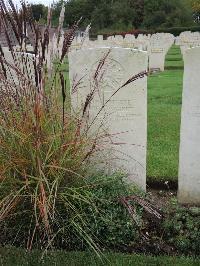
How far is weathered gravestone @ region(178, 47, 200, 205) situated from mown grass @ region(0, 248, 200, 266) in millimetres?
1064

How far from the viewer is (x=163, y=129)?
23.2ft

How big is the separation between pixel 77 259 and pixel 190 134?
5.38 ft

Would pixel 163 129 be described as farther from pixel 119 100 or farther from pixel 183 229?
pixel 183 229

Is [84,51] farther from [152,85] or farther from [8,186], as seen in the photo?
[152,85]

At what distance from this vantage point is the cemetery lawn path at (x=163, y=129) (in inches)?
206

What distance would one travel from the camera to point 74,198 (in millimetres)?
3654

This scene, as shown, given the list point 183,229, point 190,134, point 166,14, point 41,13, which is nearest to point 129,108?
point 190,134

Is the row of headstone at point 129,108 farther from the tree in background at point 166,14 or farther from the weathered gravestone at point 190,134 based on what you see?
the tree in background at point 166,14

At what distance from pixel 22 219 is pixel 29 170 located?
1.24 ft

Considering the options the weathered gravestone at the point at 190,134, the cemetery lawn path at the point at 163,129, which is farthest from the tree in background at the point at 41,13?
the cemetery lawn path at the point at 163,129

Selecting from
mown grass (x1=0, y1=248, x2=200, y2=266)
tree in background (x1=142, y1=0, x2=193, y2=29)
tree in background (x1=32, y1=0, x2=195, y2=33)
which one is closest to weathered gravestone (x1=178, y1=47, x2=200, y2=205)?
mown grass (x1=0, y1=248, x2=200, y2=266)

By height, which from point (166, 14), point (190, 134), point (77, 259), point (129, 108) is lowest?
point (77, 259)

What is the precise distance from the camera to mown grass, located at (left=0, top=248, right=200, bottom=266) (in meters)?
3.49

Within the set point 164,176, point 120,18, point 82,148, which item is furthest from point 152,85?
point 120,18
